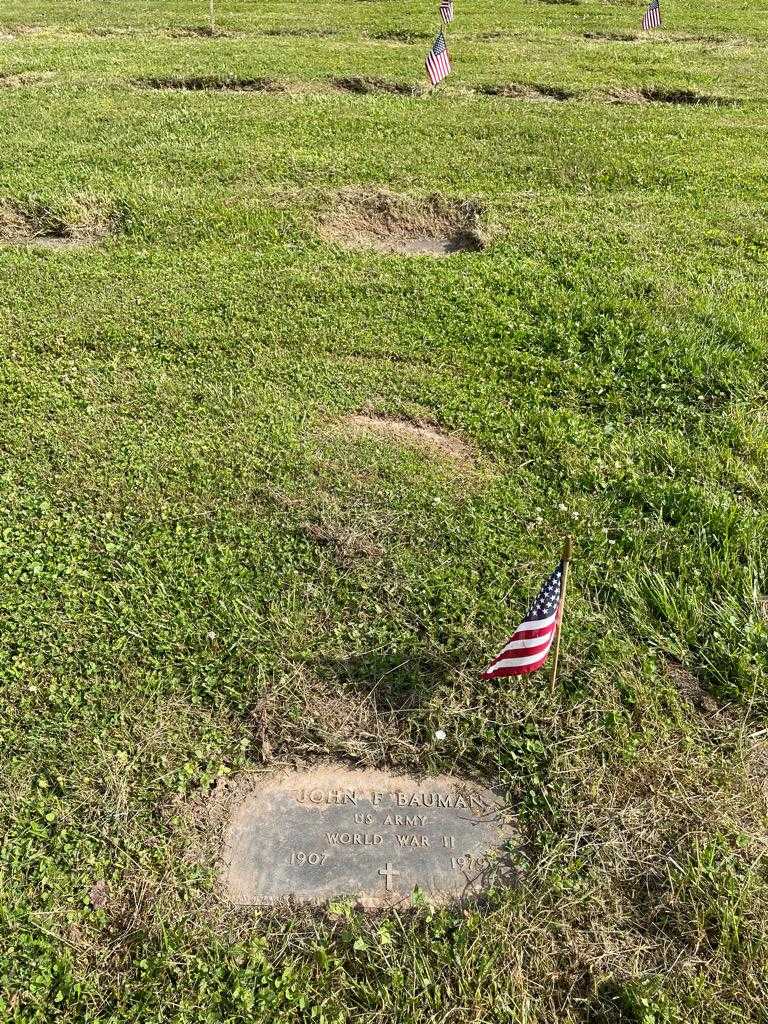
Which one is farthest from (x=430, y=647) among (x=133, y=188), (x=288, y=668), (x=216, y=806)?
(x=133, y=188)

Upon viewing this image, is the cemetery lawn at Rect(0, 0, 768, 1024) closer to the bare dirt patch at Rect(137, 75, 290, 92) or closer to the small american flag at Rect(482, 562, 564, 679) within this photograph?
the small american flag at Rect(482, 562, 564, 679)

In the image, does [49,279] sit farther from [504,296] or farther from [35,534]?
[504,296]

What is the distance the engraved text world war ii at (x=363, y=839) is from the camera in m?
3.11

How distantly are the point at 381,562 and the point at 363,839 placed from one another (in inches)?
61.8

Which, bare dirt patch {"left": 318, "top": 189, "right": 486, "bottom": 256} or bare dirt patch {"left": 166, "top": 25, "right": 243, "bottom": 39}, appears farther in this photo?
bare dirt patch {"left": 166, "top": 25, "right": 243, "bottom": 39}

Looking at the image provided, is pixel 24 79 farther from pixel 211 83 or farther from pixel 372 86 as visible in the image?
pixel 372 86

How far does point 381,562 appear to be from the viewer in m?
4.36

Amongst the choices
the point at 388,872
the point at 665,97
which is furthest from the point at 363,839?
the point at 665,97

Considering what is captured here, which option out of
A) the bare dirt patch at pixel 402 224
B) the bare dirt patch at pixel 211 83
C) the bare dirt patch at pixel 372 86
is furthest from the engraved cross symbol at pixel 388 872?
the bare dirt patch at pixel 211 83

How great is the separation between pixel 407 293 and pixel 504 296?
0.87 metres

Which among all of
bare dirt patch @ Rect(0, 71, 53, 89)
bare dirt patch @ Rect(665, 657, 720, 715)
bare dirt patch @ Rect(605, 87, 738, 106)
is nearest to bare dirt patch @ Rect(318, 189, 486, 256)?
bare dirt patch @ Rect(665, 657, 720, 715)

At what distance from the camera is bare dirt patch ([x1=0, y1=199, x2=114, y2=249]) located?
311 inches

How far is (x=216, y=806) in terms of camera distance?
11.0 ft

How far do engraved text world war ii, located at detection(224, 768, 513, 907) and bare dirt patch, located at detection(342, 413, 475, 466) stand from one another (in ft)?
7.72
